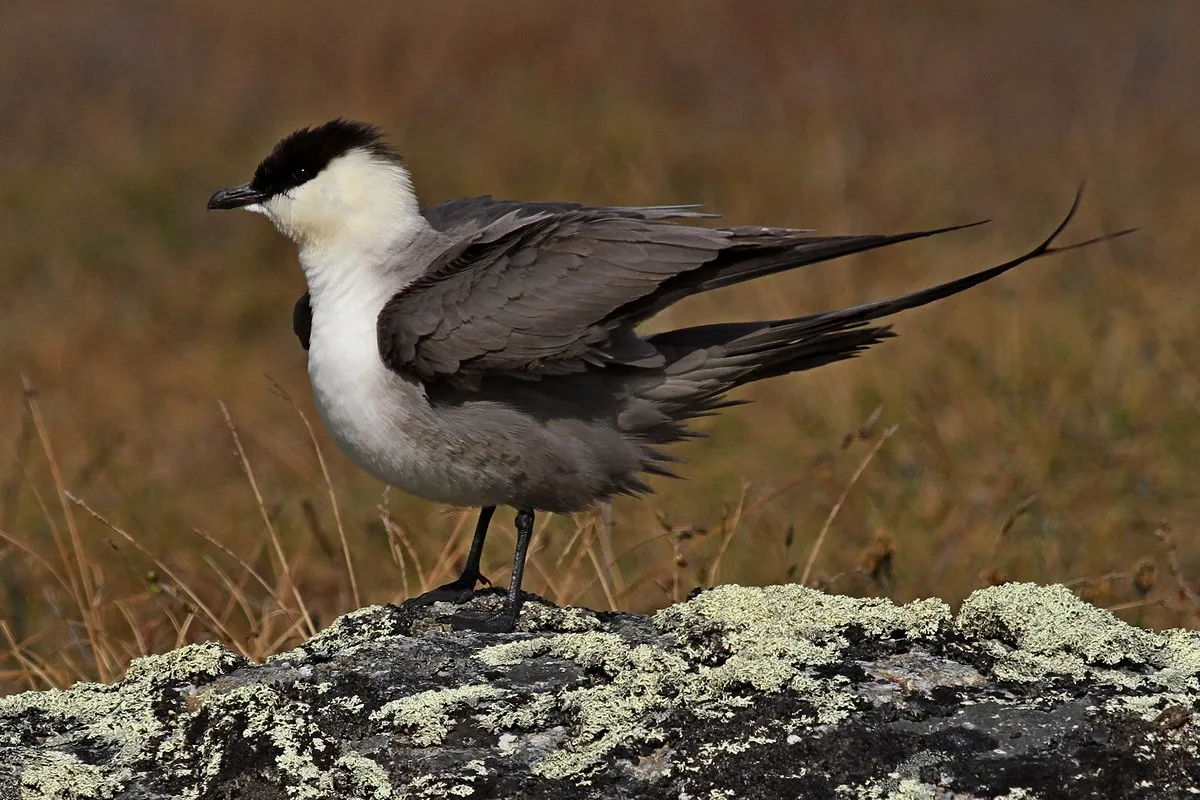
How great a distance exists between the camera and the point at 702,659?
262 cm

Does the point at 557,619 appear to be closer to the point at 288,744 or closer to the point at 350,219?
the point at 288,744

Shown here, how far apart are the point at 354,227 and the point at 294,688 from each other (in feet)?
5.30

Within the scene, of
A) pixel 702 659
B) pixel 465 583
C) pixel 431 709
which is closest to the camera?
pixel 431 709

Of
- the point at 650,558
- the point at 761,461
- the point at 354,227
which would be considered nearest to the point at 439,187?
the point at 761,461

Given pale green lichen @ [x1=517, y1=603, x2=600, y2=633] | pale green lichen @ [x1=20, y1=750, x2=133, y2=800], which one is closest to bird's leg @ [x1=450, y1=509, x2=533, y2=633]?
pale green lichen @ [x1=517, y1=603, x2=600, y2=633]

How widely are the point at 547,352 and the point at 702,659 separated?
109 centimetres

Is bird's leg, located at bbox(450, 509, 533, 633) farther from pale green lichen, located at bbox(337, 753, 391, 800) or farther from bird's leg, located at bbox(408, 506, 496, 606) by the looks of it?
pale green lichen, located at bbox(337, 753, 391, 800)

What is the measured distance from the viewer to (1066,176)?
9.09 meters

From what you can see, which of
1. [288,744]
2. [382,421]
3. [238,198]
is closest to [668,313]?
[238,198]

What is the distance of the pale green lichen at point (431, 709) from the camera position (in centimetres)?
243

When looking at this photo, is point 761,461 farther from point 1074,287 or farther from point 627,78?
point 627,78

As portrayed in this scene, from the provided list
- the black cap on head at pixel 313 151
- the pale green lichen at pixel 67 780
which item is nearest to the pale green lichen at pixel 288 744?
the pale green lichen at pixel 67 780

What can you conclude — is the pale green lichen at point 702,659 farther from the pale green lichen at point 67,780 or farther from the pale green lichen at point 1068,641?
the pale green lichen at point 67,780

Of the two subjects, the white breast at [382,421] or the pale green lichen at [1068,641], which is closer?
the pale green lichen at [1068,641]
